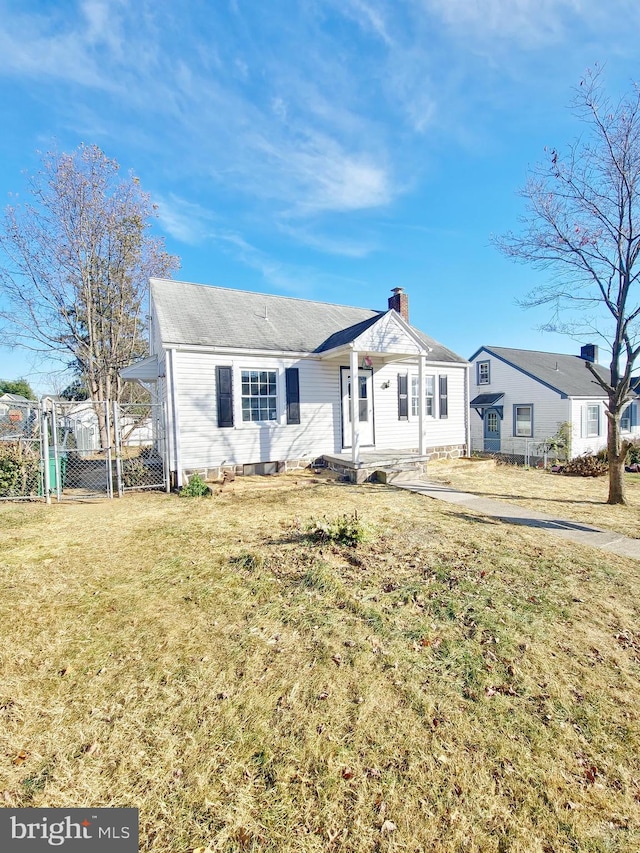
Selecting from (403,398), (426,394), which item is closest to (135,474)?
(403,398)

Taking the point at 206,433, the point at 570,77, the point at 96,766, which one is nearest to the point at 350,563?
the point at 96,766

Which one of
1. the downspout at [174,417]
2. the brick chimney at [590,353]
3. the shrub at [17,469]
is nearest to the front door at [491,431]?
the brick chimney at [590,353]

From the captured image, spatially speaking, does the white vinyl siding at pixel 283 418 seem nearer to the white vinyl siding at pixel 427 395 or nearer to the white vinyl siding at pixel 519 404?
the white vinyl siding at pixel 427 395

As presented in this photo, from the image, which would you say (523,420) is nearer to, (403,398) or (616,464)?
(403,398)

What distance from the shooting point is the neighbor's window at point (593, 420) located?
67.0 ft

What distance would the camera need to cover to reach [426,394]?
46.0 feet

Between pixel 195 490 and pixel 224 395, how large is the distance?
9.20ft

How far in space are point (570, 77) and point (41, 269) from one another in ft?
62.9

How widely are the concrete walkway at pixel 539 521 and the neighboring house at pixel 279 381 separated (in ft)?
7.81

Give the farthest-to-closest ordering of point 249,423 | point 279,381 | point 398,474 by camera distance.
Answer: point 279,381 < point 249,423 < point 398,474

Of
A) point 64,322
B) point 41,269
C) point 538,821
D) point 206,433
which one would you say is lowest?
point 538,821

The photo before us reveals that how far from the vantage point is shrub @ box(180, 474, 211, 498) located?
916 centimetres

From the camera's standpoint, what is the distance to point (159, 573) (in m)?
4.67

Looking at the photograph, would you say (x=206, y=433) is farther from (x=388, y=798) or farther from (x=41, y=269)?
(x=41, y=269)
